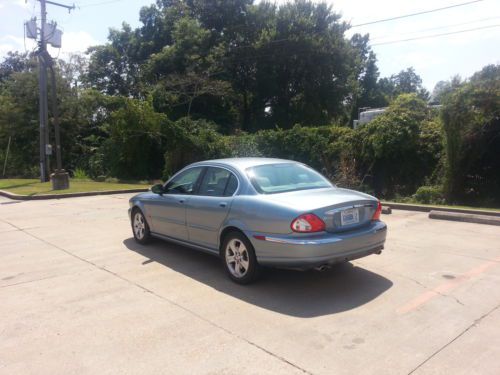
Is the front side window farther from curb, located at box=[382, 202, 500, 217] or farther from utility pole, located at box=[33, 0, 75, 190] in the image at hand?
utility pole, located at box=[33, 0, 75, 190]

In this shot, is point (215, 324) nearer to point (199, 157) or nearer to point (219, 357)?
point (219, 357)

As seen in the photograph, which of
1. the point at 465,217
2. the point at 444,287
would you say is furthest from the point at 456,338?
the point at 465,217

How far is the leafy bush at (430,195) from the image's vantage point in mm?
12501

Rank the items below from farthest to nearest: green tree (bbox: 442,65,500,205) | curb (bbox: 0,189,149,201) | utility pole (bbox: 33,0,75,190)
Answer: utility pole (bbox: 33,0,75,190), curb (bbox: 0,189,149,201), green tree (bbox: 442,65,500,205)

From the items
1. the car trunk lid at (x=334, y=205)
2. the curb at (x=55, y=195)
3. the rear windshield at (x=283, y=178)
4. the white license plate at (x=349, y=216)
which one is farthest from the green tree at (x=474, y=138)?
the curb at (x=55, y=195)

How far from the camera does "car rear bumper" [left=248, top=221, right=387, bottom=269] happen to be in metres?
4.75

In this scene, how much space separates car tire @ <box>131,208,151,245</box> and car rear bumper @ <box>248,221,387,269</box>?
2867 mm

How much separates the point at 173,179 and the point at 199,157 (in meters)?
14.3

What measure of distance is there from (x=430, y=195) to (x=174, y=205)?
8734 mm

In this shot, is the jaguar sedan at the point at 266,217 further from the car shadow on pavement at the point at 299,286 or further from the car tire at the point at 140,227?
the car tire at the point at 140,227

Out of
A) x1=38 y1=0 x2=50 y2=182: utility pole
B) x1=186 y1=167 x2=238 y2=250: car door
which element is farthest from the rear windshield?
x1=38 y1=0 x2=50 y2=182: utility pole

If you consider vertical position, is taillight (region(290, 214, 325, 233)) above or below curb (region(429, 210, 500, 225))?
above

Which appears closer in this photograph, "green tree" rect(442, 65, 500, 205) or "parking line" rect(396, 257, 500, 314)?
"parking line" rect(396, 257, 500, 314)

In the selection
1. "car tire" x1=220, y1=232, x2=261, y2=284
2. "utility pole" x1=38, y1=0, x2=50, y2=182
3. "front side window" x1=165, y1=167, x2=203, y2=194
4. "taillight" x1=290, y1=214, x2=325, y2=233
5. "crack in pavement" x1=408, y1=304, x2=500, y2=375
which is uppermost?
"utility pole" x1=38, y1=0, x2=50, y2=182
